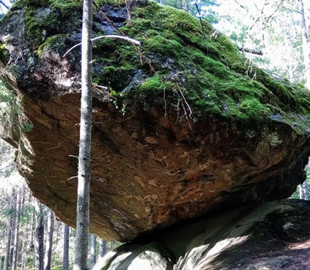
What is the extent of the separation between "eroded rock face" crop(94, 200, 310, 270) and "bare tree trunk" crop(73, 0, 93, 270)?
2.19 m

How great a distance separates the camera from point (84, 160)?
440cm

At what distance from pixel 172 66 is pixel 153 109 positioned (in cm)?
90

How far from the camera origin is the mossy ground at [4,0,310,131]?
5.27 meters

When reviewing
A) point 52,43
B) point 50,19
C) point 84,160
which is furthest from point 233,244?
point 50,19

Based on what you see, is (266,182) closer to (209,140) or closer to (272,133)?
(272,133)

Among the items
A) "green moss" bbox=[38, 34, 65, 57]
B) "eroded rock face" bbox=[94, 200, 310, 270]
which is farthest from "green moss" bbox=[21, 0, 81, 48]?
"eroded rock face" bbox=[94, 200, 310, 270]

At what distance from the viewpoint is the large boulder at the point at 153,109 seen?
17.4ft

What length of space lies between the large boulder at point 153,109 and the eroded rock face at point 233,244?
0.66 metres

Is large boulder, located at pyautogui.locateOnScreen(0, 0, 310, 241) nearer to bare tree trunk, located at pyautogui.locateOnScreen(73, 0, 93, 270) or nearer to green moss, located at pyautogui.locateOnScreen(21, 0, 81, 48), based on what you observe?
green moss, located at pyautogui.locateOnScreen(21, 0, 81, 48)

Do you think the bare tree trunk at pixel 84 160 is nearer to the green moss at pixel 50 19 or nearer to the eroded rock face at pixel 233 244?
the green moss at pixel 50 19

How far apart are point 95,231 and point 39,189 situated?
243 centimetres

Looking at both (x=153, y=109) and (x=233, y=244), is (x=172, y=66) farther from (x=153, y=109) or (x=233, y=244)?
(x=233, y=244)

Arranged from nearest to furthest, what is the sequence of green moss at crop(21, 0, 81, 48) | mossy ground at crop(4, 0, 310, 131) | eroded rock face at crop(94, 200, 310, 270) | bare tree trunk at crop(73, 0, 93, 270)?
bare tree trunk at crop(73, 0, 93, 270) < eroded rock face at crop(94, 200, 310, 270) < mossy ground at crop(4, 0, 310, 131) < green moss at crop(21, 0, 81, 48)

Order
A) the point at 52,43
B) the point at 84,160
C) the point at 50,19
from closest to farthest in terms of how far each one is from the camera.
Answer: the point at 84,160 < the point at 52,43 < the point at 50,19
